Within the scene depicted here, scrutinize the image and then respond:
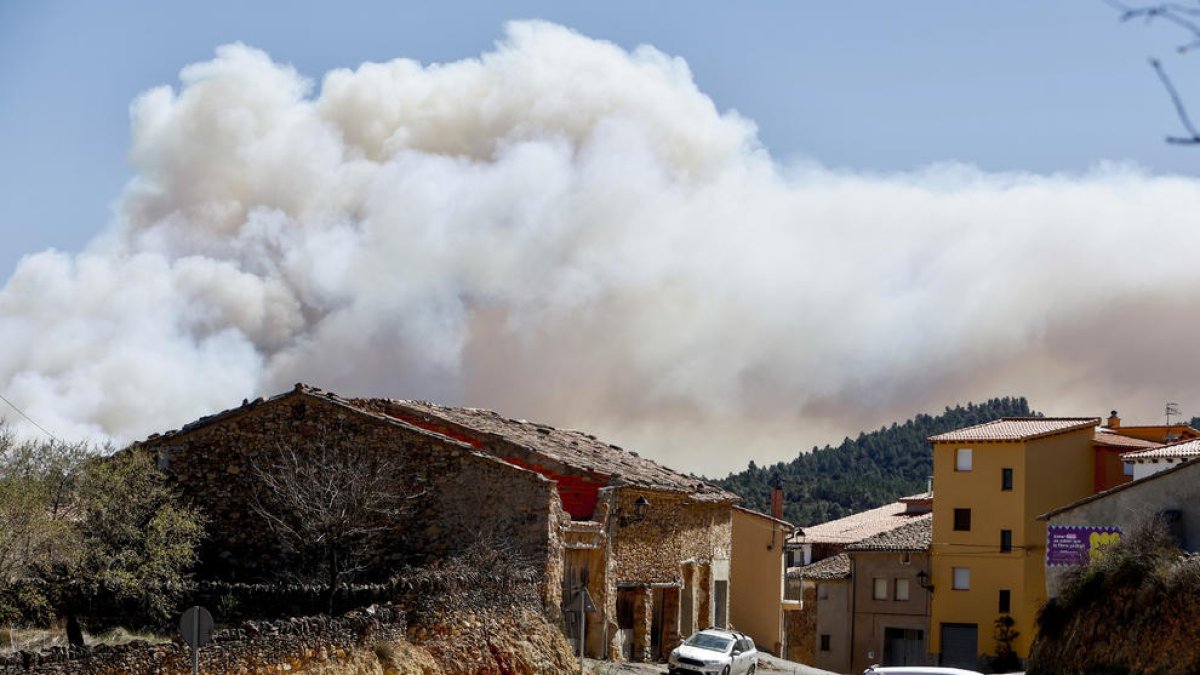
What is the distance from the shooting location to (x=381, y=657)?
2680 cm

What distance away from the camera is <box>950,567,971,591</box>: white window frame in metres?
68.4

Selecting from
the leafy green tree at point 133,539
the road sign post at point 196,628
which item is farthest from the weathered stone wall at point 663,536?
the road sign post at point 196,628

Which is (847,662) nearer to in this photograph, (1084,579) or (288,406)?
(1084,579)

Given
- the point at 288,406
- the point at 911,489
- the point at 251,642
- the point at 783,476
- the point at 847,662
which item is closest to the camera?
the point at 251,642

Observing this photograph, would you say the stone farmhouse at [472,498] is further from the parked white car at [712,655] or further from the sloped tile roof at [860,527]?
the sloped tile roof at [860,527]

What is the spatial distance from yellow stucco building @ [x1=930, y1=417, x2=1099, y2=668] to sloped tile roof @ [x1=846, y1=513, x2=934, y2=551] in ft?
3.52

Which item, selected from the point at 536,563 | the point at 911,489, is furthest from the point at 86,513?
the point at 911,489

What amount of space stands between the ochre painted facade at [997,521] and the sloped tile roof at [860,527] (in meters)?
5.68

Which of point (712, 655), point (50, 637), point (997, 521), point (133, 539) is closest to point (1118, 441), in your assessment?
point (997, 521)

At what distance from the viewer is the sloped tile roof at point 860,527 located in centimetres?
7738

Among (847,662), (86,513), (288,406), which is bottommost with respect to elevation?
(847,662)

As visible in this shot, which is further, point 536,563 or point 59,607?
point 536,563

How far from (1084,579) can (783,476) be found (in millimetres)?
98491

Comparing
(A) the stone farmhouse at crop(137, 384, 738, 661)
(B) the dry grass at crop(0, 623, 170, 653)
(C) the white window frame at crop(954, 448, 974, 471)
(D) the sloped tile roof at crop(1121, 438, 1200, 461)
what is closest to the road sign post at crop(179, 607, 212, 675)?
(B) the dry grass at crop(0, 623, 170, 653)
